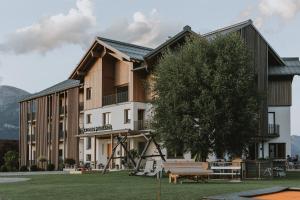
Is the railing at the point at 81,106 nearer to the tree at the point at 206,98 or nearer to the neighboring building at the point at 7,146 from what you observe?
the neighboring building at the point at 7,146

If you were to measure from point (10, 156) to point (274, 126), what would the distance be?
25.3 meters

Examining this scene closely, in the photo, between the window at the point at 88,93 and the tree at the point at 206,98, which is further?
the window at the point at 88,93

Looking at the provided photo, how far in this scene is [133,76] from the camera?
4294 cm

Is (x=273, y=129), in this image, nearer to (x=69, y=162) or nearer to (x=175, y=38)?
(x=175, y=38)

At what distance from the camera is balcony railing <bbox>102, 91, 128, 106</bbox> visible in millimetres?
44250

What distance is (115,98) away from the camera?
4531 cm

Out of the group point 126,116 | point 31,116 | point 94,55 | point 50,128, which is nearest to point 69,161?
point 50,128

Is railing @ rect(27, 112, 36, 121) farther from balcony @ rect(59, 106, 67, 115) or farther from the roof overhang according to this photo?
the roof overhang

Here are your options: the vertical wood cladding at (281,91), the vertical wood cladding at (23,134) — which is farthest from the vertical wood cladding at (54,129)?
the vertical wood cladding at (281,91)

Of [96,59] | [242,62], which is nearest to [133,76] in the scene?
[96,59]

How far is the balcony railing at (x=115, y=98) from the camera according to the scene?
4425cm

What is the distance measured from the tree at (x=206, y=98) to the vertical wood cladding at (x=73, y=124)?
22902 millimetres

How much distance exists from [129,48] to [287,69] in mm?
13739

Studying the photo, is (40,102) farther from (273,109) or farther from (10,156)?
(273,109)
